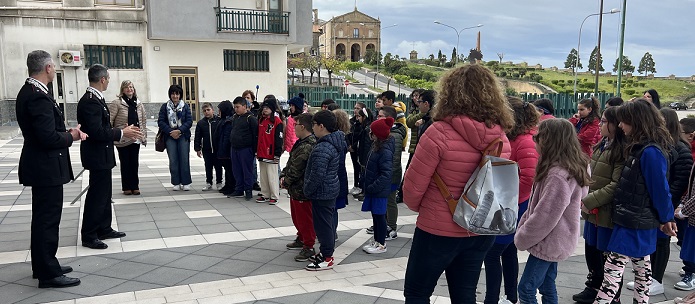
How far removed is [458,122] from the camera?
273 centimetres

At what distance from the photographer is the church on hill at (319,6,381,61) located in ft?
343

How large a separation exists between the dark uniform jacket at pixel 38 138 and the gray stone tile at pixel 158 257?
4.20 ft

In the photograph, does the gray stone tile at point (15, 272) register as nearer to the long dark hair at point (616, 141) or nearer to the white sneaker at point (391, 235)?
the white sneaker at point (391, 235)

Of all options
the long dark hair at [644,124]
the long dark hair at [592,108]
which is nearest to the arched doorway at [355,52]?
the long dark hair at [592,108]

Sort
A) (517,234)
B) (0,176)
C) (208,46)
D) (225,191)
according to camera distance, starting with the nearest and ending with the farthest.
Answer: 1. (517,234)
2. (225,191)
3. (0,176)
4. (208,46)

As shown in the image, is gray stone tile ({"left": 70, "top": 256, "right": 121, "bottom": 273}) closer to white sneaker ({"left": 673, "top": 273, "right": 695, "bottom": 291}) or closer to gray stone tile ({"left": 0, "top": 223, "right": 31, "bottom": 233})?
gray stone tile ({"left": 0, "top": 223, "right": 31, "bottom": 233})

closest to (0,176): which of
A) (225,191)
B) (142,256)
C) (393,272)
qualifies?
(225,191)

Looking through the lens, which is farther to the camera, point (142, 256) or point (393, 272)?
point (142, 256)

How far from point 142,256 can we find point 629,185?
4776 mm

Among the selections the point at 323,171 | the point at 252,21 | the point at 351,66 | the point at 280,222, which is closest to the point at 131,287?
the point at 323,171

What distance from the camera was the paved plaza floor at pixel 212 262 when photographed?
441cm

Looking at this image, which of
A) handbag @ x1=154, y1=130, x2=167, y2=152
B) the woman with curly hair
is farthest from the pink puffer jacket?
handbag @ x1=154, y1=130, x2=167, y2=152

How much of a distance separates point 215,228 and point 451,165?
15.1 feet

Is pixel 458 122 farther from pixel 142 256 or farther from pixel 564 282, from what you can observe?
pixel 142 256
